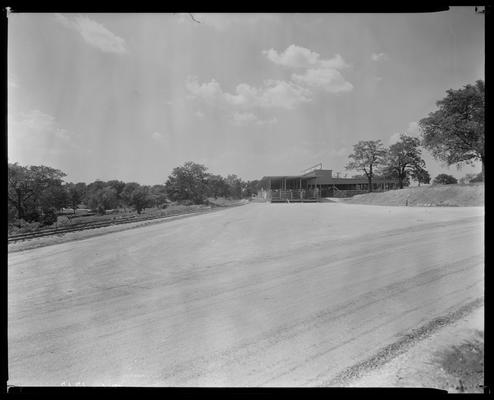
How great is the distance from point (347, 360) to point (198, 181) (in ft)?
15.1

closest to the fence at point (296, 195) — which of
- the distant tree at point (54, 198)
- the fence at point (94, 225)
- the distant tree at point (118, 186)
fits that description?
the fence at point (94, 225)

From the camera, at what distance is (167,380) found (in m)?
3.02

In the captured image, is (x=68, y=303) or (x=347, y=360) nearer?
(x=347, y=360)

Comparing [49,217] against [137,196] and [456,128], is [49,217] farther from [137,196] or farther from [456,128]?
[456,128]

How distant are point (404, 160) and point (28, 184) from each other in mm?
8507

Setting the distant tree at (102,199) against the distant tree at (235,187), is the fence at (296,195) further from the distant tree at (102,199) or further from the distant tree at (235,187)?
the distant tree at (102,199)

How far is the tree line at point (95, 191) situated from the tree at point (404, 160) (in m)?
4.07

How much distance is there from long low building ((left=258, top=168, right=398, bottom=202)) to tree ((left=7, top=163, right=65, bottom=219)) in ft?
16.6

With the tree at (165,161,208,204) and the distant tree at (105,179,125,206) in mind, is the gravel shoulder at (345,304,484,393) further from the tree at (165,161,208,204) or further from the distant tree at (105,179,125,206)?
the distant tree at (105,179,125,206)

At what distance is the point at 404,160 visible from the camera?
727 centimetres

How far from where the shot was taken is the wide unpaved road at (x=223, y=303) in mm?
3168
